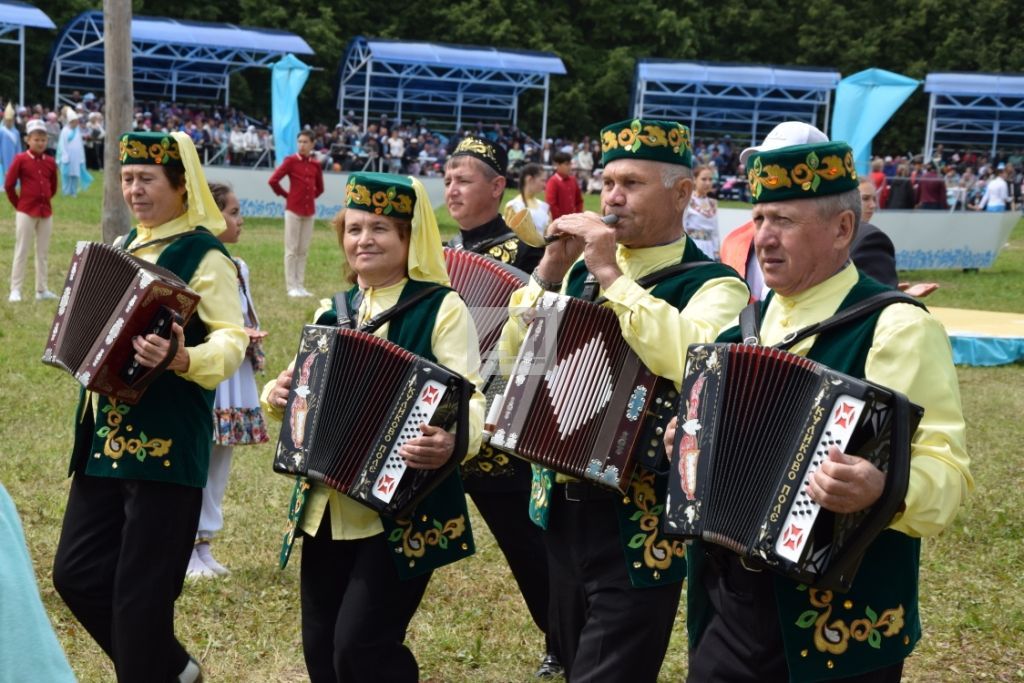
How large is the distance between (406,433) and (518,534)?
157cm

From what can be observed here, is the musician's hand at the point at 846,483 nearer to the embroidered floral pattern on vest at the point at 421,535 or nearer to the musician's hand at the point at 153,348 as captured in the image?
the embroidered floral pattern on vest at the point at 421,535

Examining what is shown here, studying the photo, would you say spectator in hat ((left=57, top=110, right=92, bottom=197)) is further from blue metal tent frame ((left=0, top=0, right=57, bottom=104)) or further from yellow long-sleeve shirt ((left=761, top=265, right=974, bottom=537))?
yellow long-sleeve shirt ((left=761, top=265, right=974, bottom=537))

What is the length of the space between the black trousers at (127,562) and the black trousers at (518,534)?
1.31 m

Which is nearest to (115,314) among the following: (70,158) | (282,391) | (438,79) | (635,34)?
(282,391)

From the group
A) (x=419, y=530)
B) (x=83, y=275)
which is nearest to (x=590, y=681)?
(x=419, y=530)

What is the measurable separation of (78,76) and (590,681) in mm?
43755

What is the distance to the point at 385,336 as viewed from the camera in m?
4.49

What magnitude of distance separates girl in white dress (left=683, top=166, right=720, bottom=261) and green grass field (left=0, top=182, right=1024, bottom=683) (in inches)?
180

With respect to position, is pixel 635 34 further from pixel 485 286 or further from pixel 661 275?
pixel 661 275

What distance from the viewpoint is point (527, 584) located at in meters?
5.66

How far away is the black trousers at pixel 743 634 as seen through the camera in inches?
Result: 137

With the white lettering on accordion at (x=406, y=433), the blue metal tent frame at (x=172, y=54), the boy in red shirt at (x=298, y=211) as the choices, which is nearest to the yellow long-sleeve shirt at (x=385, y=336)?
the white lettering on accordion at (x=406, y=433)

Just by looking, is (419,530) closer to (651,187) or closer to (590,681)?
(590,681)

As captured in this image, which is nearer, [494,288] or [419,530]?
[419,530]
